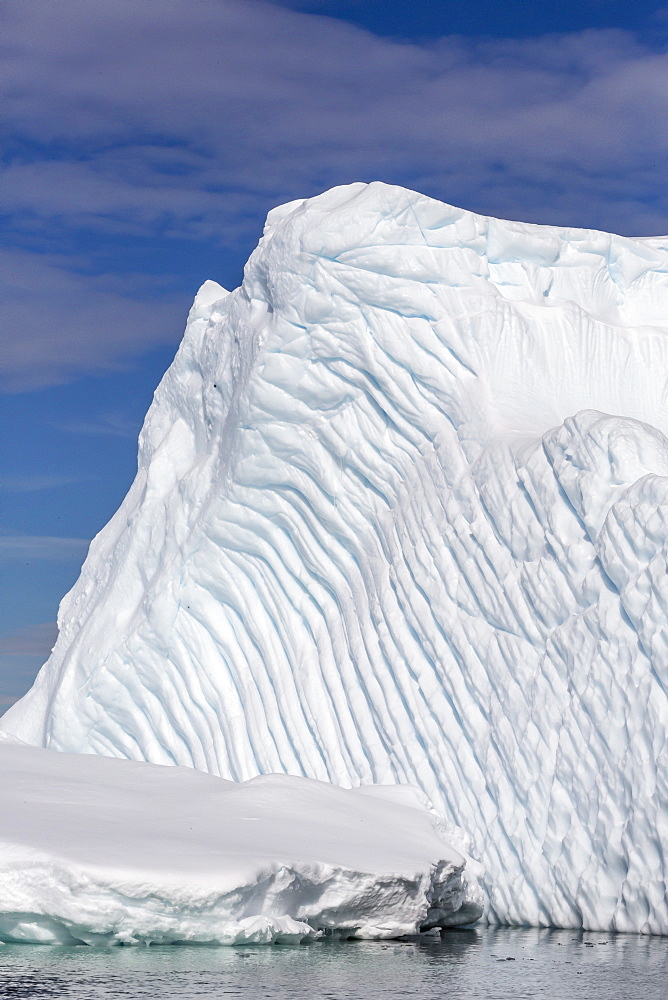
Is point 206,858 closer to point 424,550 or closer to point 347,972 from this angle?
point 347,972

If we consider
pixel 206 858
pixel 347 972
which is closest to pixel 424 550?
pixel 206 858

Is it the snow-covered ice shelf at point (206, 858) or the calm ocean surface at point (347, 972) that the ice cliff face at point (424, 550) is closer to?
the snow-covered ice shelf at point (206, 858)

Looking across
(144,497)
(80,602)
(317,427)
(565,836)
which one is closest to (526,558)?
(565,836)

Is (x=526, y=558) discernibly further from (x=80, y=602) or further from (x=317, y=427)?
(x=80, y=602)

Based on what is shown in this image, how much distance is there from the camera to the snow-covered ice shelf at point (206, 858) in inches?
378

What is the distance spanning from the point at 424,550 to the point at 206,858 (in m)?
6.48

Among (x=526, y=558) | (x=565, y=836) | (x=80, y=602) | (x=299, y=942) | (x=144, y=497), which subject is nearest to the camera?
(x=299, y=942)

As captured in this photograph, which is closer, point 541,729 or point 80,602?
point 541,729

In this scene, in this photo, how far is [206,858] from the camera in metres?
10.1

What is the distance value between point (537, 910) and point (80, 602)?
39.8ft

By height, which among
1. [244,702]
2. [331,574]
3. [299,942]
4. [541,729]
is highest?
[331,574]

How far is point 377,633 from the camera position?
16.2 metres

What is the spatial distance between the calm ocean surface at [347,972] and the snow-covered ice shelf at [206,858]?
230mm

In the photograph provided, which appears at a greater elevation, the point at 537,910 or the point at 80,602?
the point at 80,602
